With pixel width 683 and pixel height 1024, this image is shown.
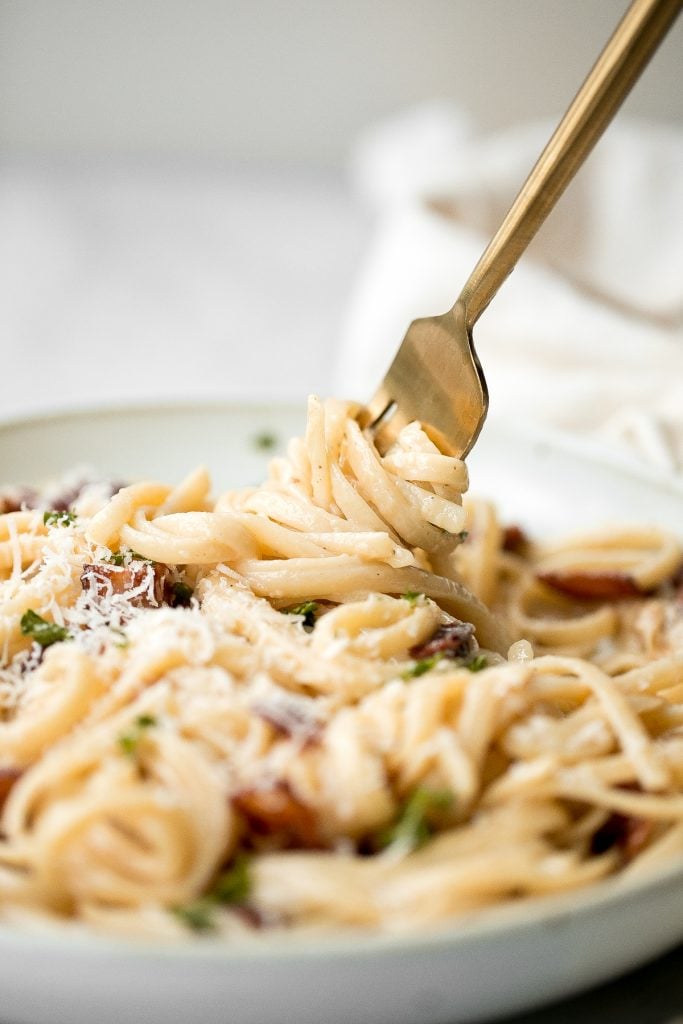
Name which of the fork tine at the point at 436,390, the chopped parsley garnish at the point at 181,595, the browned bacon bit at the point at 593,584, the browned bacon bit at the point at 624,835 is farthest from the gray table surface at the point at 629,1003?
the browned bacon bit at the point at 593,584

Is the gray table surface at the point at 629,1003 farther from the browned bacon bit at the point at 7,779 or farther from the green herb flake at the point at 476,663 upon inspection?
the browned bacon bit at the point at 7,779

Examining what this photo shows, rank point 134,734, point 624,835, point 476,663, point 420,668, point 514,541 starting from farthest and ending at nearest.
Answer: point 514,541
point 476,663
point 420,668
point 624,835
point 134,734

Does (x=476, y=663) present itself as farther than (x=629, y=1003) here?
Yes

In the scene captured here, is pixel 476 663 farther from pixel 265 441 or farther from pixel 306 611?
pixel 265 441

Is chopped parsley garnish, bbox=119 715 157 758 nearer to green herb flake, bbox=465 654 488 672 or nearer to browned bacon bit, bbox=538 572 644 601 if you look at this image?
green herb flake, bbox=465 654 488 672

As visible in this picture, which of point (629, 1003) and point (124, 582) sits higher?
point (124, 582)

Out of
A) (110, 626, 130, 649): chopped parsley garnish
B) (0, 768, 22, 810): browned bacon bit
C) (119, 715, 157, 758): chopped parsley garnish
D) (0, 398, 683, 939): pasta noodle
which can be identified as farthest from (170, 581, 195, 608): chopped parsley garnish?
(0, 768, 22, 810): browned bacon bit

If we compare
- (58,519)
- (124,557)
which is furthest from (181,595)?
(58,519)
